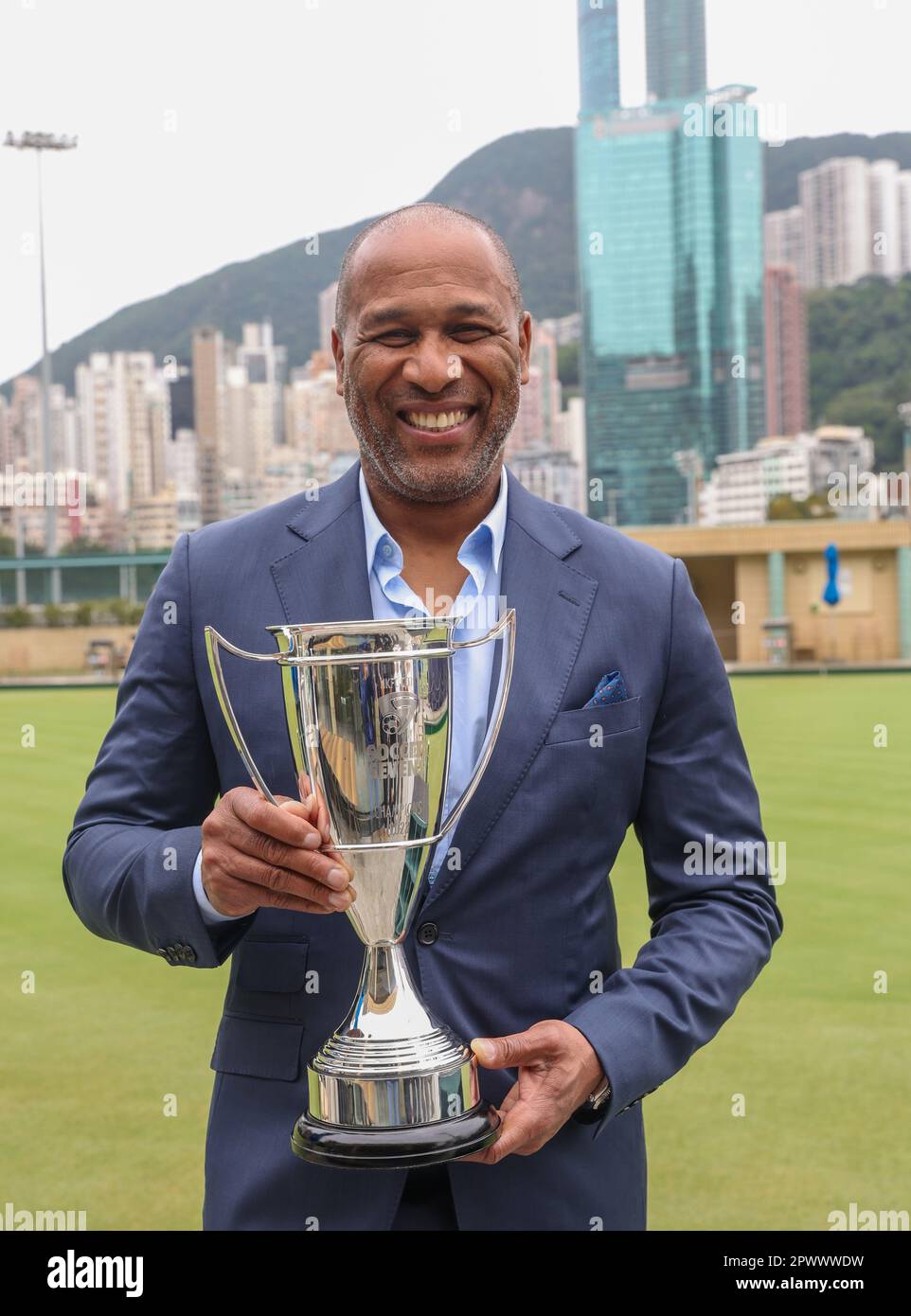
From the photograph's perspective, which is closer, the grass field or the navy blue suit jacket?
the navy blue suit jacket

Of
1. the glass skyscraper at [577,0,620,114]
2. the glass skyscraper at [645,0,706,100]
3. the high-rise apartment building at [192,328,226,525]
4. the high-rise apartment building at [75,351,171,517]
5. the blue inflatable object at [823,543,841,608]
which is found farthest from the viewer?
the glass skyscraper at [577,0,620,114]

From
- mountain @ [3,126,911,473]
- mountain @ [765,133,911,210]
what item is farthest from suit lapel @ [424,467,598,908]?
mountain @ [765,133,911,210]

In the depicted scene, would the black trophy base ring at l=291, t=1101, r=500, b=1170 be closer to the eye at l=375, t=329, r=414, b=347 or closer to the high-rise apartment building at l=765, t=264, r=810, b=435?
the eye at l=375, t=329, r=414, b=347

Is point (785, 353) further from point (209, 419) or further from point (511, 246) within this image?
point (209, 419)

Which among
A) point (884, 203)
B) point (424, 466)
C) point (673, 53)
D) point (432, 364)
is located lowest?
point (424, 466)

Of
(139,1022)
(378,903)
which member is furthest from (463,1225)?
(139,1022)

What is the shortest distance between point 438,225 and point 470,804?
2.21 feet

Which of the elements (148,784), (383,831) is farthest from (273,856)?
(148,784)

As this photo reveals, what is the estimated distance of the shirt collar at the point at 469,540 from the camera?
1.87m

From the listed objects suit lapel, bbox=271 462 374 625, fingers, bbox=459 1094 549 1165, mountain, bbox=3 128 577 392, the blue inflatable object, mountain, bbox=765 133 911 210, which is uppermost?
mountain, bbox=765 133 911 210

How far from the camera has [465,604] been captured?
1.87m

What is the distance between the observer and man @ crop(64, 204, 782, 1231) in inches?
67.6

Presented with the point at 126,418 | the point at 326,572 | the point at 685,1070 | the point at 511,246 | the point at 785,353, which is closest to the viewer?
the point at 326,572

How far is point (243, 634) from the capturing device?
1.81m
